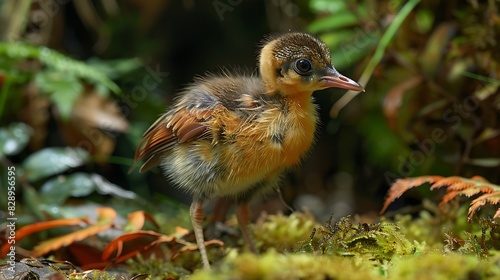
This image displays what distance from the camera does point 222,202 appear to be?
2.71m

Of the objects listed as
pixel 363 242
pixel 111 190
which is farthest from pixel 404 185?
pixel 111 190

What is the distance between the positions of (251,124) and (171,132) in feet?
1.17

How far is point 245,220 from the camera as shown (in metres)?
2.34

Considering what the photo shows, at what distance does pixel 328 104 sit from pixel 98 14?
65.1 inches

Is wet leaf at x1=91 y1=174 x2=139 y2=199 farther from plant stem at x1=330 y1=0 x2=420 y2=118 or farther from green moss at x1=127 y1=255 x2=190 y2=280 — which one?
plant stem at x1=330 y1=0 x2=420 y2=118

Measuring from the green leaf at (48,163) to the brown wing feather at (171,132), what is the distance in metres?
0.85

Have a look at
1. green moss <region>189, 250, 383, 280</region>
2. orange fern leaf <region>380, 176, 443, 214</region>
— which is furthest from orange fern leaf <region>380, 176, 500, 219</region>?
green moss <region>189, 250, 383, 280</region>

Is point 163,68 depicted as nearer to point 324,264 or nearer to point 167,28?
point 167,28

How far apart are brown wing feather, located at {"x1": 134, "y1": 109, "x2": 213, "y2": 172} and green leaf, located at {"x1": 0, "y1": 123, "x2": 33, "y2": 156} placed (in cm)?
100

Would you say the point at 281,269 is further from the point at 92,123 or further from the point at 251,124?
the point at 92,123

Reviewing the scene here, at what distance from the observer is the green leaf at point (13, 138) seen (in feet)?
9.95

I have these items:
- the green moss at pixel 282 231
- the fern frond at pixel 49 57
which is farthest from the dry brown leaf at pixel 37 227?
the fern frond at pixel 49 57

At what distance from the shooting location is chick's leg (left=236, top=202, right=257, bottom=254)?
2334 mm

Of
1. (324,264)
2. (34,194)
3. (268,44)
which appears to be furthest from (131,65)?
(324,264)
